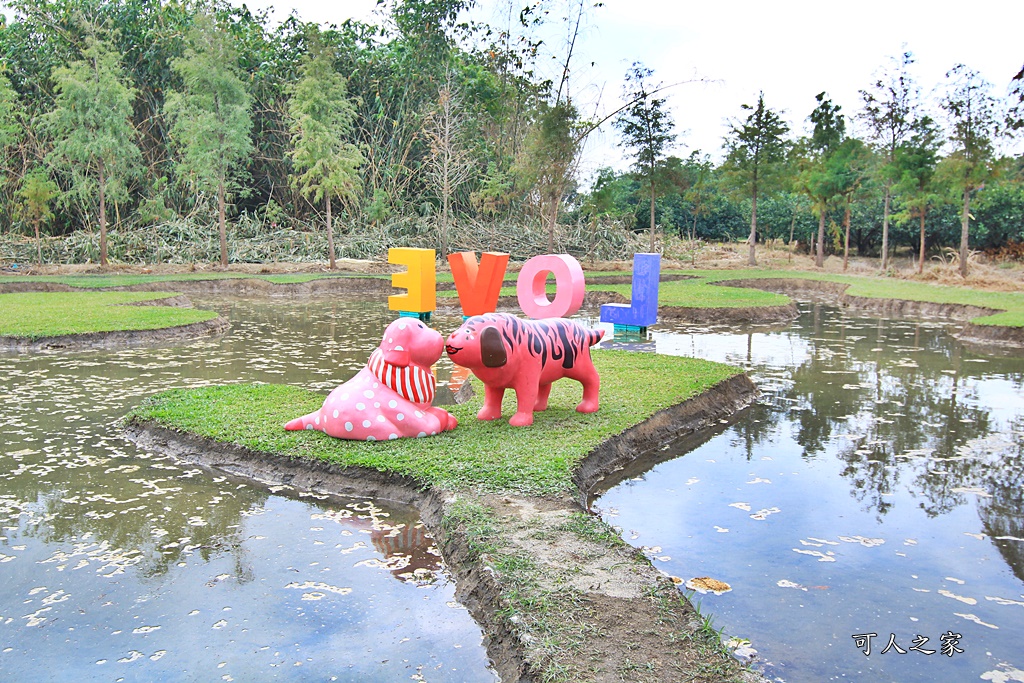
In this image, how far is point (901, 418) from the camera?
905 cm

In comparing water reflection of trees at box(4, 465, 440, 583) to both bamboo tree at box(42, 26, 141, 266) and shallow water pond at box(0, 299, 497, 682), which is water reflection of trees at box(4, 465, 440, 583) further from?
bamboo tree at box(42, 26, 141, 266)

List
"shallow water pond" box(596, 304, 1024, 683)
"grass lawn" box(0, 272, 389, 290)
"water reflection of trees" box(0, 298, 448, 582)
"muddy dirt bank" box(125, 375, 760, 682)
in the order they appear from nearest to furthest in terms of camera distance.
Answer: "muddy dirt bank" box(125, 375, 760, 682), "shallow water pond" box(596, 304, 1024, 683), "water reflection of trees" box(0, 298, 448, 582), "grass lawn" box(0, 272, 389, 290)

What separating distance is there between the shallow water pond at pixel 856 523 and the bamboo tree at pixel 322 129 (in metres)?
17.0

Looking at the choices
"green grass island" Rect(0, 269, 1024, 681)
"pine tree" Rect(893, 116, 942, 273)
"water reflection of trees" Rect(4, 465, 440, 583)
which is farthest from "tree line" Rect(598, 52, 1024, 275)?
"water reflection of trees" Rect(4, 465, 440, 583)

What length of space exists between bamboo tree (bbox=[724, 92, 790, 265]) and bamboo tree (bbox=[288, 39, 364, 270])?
13.6 meters

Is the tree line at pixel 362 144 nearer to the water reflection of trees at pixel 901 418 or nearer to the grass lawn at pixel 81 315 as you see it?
the grass lawn at pixel 81 315

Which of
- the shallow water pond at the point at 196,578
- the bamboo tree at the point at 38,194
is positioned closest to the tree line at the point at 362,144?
the bamboo tree at the point at 38,194

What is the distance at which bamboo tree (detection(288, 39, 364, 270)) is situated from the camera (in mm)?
24047

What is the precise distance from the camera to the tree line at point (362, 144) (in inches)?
925

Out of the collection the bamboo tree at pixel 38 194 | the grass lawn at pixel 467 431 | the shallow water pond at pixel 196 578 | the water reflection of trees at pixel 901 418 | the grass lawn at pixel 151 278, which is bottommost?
the shallow water pond at pixel 196 578

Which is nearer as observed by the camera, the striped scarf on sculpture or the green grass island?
the green grass island

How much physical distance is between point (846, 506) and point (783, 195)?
3318cm

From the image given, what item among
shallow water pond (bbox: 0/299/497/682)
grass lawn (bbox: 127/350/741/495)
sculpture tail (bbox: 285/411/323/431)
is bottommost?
shallow water pond (bbox: 0/299/497/682)

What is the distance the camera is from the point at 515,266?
26859 mm
